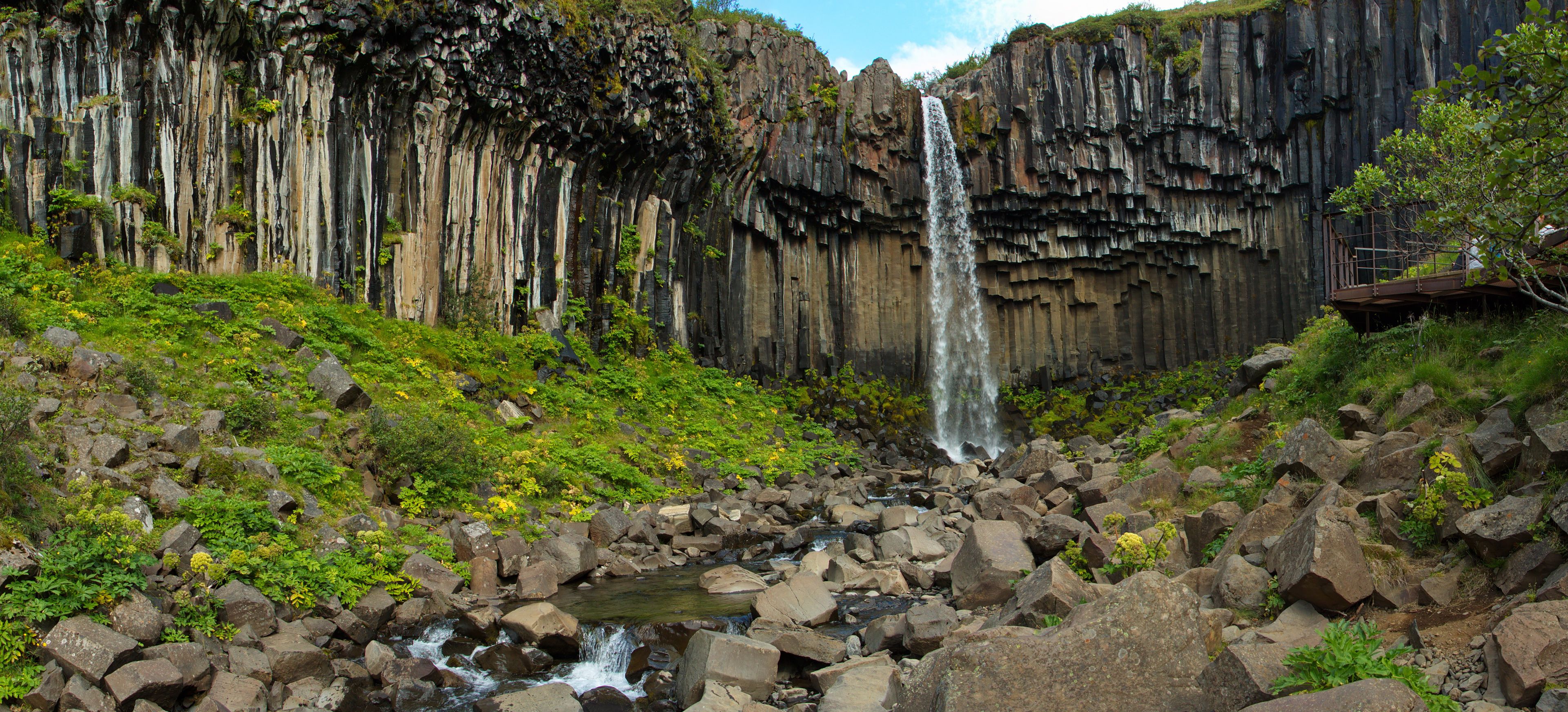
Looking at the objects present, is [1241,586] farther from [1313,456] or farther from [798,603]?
[798,603]

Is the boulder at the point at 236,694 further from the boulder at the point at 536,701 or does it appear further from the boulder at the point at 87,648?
the boulder at the point at 536,701

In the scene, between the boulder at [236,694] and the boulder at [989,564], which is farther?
the boulder at [989,564]

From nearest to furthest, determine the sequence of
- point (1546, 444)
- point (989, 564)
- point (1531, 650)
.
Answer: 1. point (1531, 650)
2. point (1546, 444)
3. point (989, 564)

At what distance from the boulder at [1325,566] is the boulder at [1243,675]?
1201 mm

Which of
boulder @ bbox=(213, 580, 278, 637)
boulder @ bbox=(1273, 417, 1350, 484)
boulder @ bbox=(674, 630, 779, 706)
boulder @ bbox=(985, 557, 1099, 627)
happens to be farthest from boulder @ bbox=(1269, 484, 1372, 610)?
boulder @ bbox=(213, 580, 278, 637)

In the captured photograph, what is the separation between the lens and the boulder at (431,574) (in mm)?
10453

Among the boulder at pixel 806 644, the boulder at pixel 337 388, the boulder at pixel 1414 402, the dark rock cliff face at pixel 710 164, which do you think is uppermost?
the dark rock cliff face at pixel 710 164

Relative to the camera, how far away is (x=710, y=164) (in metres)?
26.6

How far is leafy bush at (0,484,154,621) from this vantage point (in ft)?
23.4

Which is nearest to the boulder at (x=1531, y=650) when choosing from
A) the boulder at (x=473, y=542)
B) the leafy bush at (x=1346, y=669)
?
the leafy bush at (x=1346, y=669)

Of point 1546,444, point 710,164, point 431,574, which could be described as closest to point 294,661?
point 431,574

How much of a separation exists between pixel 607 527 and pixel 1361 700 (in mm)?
10933

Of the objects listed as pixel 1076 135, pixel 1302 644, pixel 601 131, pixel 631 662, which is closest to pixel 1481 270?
pixel 1302 644

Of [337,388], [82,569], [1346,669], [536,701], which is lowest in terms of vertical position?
[536,701]
